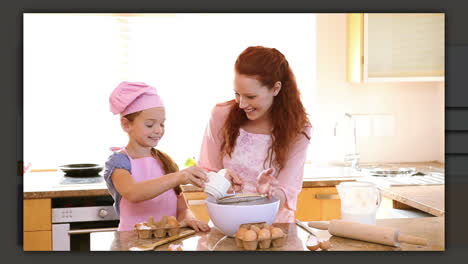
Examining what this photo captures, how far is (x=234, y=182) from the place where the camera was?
1.62m

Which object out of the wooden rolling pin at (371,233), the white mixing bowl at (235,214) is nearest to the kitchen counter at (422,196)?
the wooden rolling pin at (371,233)

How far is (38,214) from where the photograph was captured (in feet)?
7.85

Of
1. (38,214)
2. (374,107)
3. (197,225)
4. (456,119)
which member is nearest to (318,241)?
(197,225)

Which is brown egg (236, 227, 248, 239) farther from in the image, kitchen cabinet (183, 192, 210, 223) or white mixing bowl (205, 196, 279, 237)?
kitchen cabinet (183, 192, 210, 223)

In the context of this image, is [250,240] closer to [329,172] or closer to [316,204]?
[316,204]

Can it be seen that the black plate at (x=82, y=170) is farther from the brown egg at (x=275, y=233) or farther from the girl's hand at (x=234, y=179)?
the brown egg at (x=275, y=233)

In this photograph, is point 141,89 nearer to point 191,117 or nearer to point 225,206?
point 225,206

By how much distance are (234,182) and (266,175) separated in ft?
0.30

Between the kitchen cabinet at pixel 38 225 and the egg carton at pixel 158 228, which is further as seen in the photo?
the kitchen cabinet at pixel 38 225

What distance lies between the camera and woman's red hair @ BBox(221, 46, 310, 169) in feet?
5.75

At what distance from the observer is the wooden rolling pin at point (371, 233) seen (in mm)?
1345

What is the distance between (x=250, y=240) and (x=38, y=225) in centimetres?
134

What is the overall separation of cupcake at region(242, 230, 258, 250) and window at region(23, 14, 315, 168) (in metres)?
1.81

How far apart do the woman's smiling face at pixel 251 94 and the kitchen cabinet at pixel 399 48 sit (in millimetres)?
1218
